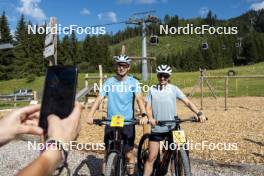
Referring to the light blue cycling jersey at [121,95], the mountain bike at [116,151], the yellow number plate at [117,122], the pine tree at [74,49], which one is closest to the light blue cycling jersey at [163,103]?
the light blue cycling jersey at [121,95]

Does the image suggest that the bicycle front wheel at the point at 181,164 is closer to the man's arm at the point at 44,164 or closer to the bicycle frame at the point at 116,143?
the bicycle frame at the point at 116,143

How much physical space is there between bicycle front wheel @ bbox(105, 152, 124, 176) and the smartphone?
3543 millimetres

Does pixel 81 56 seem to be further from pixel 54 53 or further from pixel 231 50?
pixel 54 53

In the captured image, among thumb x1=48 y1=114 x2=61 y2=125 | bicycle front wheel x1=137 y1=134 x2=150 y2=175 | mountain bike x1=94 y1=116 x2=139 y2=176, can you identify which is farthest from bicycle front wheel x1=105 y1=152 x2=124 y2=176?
thumb x1=48 y1=114 x2=61 y2=125

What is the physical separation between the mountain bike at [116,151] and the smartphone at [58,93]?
357 cm

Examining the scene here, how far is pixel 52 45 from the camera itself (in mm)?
7387

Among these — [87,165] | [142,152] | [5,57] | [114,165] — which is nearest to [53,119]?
[114,165]

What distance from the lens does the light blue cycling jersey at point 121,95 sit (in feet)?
19.7

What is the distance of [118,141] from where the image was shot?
5516 mm

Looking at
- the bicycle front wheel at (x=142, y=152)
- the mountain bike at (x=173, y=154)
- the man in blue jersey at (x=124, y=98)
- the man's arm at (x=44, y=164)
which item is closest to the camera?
the man's arm at (x=44, y=164)

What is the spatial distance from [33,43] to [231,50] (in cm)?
8046

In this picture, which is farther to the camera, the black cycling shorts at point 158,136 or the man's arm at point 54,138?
the black cycling shorts at point 158,136

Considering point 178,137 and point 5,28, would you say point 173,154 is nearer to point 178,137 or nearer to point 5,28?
point 178,137

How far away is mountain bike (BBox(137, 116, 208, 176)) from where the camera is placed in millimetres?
5254
